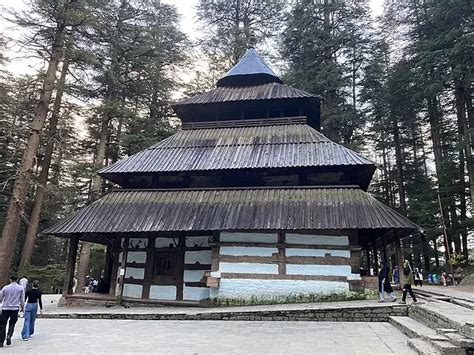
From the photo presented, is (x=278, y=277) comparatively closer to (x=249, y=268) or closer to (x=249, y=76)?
(x=249, y=268)

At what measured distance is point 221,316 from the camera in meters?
11.6

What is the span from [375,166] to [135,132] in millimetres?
18196

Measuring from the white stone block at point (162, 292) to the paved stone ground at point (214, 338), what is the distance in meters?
3.84

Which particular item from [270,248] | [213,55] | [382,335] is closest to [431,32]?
[213,55]

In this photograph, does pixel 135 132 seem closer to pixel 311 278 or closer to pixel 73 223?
pixel 73 223

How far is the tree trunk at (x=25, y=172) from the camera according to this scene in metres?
16.1

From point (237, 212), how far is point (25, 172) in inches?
408

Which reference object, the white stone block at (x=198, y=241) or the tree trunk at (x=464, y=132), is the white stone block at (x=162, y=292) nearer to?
the white stone block at (x=198, y=241)

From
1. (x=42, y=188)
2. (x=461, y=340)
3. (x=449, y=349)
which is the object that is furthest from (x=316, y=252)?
(x=42, y=188)

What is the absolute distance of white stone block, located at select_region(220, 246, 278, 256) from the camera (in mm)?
13703

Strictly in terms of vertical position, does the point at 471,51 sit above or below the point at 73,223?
above

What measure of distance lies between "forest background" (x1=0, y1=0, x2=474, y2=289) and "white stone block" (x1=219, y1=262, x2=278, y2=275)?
7783mm

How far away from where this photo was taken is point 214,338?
8.09 metres

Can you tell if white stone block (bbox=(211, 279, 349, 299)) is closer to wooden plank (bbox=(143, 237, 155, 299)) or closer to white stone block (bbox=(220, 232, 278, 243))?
white stone block (bbox=(220, 232, 278, 243))
